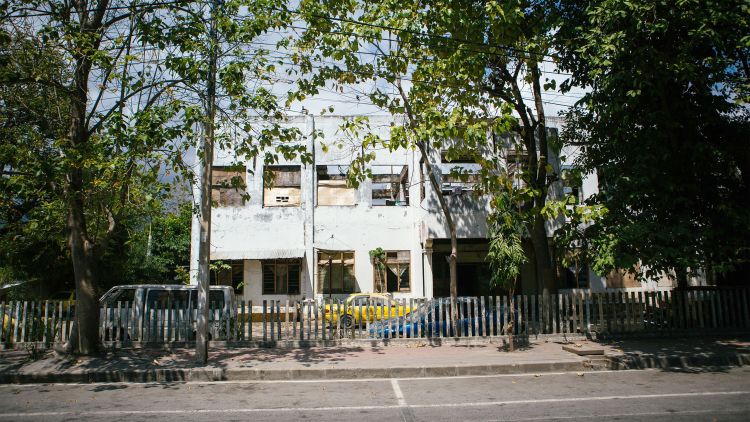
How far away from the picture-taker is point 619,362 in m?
10.1

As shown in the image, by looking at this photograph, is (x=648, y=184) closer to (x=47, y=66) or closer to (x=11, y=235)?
(x=47, y=66)

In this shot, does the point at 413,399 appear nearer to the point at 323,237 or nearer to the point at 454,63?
the point at 454,63

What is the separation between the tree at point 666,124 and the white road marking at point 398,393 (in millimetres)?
5450

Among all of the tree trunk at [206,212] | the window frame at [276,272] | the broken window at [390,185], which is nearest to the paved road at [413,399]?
the tree trunk at [206,212]

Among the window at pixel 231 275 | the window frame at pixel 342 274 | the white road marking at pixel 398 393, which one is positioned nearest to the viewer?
the white road marking at pixel 398 393

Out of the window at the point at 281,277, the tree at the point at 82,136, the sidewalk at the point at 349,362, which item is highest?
the tree at the point at 82,136

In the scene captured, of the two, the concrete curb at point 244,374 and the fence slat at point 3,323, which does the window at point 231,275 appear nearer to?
the fence slat at point 3,323

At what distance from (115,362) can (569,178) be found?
11.3 m

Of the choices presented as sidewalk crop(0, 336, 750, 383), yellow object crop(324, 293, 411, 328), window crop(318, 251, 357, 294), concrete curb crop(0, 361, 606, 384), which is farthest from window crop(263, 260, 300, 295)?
concrete curb crop(0, 361, 606, 384)

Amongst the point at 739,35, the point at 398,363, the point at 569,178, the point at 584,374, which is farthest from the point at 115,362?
the point at 739,35

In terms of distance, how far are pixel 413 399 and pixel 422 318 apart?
5.34m

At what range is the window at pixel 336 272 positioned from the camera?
819 inches

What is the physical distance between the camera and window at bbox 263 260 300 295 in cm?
2095

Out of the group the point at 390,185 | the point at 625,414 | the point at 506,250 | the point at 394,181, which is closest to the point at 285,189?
the point at 390,185
